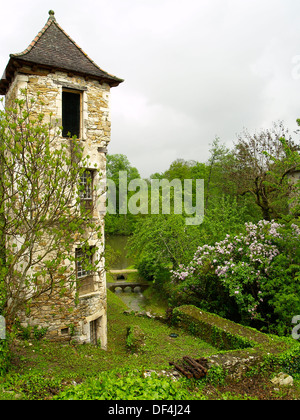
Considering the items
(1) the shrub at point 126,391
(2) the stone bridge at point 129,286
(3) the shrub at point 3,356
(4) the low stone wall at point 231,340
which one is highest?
(1) the shrub at point 126,391

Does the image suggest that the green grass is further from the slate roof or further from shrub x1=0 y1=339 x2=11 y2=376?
the slate roof

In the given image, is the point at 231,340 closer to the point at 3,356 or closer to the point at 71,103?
the point at 3,356

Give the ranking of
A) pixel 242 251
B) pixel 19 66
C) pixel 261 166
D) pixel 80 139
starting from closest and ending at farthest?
pixel 19 66 → pixel 80 139 → pixel 242 251 → pixel 261 166

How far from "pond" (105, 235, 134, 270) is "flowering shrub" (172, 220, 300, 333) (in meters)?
17.6

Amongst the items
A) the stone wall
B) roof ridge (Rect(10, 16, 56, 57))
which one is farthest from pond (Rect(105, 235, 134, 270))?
roof ridge (Rect(10, 16, 56, 57))

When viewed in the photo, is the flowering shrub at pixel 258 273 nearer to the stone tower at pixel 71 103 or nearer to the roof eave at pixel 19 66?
the stone tower at pixel 71 103

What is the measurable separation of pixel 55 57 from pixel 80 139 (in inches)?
114

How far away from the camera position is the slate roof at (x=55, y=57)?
9.52 m

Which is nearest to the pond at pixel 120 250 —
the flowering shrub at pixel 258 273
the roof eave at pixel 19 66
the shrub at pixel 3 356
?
the flowering shrub at pixel 258 273

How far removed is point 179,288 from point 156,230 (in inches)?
185

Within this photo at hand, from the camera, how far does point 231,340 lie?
34.5ft

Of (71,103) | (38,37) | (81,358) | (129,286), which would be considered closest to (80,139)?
(71,103)

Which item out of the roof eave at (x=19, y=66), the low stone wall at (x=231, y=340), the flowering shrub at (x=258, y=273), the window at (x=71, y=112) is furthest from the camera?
the flowering shrub at (x=258, y=273)
